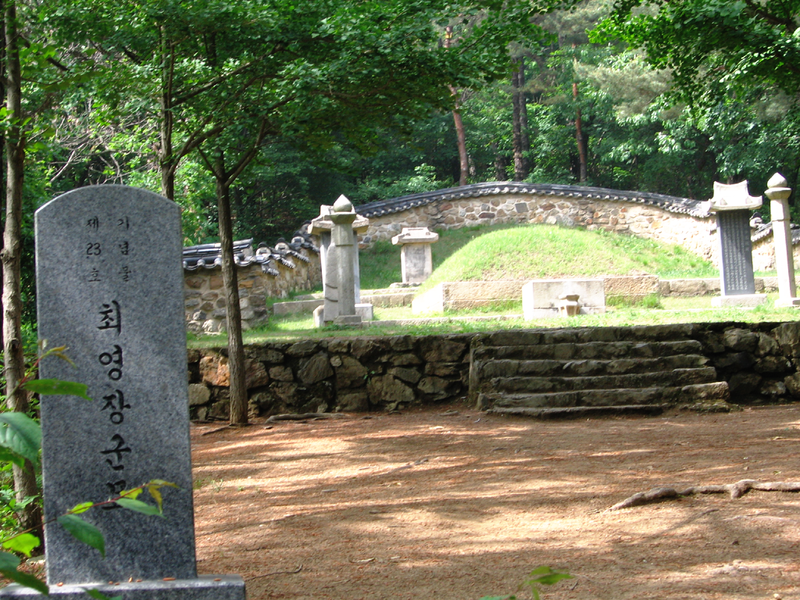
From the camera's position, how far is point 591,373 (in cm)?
767

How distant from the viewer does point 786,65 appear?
23.9 ft

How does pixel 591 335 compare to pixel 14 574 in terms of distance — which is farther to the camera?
pixel 591 335

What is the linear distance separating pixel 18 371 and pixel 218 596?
182cm

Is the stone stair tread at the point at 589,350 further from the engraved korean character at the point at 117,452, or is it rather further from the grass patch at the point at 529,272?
the engraved korean character at the point at 117,452

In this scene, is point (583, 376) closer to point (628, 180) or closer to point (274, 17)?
point (274, 17)

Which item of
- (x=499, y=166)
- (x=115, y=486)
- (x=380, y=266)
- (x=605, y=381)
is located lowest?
(x=605, y=381)

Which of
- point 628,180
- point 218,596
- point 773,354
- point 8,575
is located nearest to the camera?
point 8,575

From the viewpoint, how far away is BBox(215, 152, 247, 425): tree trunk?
7543 millimetres

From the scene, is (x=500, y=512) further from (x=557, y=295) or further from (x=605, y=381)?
(x=557, y=295)

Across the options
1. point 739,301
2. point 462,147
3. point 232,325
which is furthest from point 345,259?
point 462,147

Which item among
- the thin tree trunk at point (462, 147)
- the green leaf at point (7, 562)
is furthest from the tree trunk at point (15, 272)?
the thin tree trunk at point (462, 147)

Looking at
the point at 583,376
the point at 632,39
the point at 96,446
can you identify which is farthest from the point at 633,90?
the point at 96,446

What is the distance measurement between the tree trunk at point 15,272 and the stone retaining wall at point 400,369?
439 centimetres

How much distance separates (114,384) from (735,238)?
1184cm
